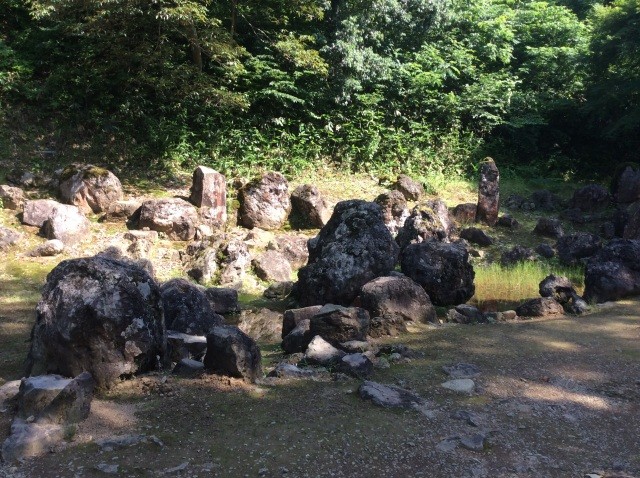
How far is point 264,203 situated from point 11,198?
5.39 m

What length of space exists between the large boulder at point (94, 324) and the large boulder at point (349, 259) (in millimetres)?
4580

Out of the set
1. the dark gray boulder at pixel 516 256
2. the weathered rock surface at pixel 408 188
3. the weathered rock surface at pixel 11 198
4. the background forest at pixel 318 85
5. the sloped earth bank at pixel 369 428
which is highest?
the background forest at pixel 318 85

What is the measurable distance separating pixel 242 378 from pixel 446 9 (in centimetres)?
1684

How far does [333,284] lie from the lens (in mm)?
9930

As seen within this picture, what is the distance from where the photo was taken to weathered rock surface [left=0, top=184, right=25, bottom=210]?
13477 mm

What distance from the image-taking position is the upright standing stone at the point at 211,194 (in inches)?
566

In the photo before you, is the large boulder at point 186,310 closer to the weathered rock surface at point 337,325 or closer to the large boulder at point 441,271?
the weathered rock surface at point 337,325

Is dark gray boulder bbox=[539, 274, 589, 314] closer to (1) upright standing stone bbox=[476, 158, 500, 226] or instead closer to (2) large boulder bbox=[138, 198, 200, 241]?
(1) upright standing stone bbox=[476, 158, 500, 226]

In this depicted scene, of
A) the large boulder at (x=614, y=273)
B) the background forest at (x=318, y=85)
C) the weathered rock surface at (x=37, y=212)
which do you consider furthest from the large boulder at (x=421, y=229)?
the weathered rock surface at (x=37, y=212)

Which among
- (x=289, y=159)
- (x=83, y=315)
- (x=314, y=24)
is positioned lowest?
(x=83, y=315)

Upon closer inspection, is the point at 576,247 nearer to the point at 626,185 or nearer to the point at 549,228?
the point at 549,228

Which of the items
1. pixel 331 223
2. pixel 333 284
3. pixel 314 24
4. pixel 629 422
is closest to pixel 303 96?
pixel 314 24

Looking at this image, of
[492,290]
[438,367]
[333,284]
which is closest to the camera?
[438,367]

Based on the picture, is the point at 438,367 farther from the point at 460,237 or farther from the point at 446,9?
the point at 446,9
